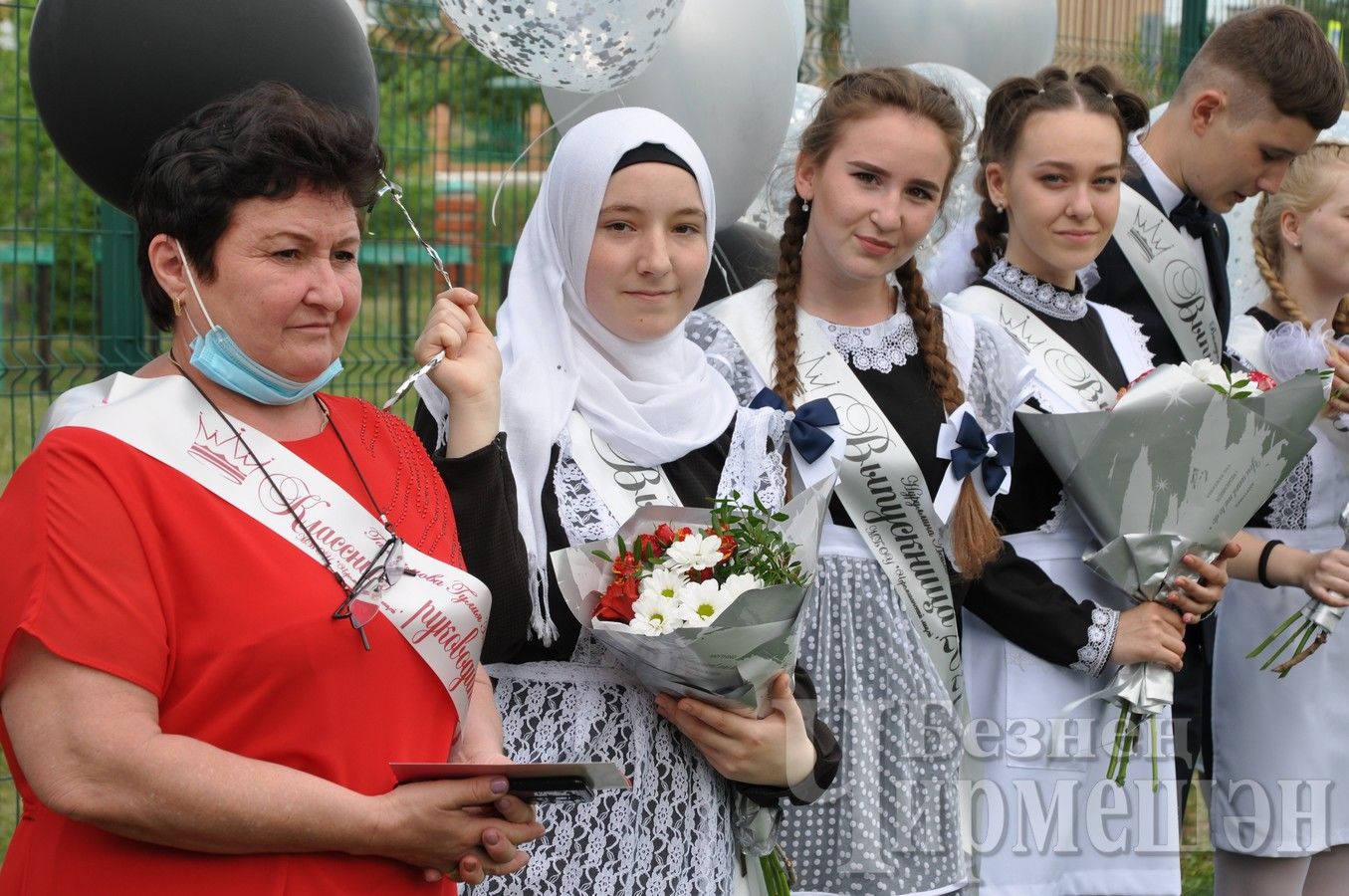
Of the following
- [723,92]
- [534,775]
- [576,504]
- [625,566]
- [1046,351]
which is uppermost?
[723,92]

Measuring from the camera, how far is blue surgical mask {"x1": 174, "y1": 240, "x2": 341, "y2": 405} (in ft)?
5.89

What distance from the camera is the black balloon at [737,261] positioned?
147 inches

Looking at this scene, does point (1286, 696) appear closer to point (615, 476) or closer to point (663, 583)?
point (615, 476)

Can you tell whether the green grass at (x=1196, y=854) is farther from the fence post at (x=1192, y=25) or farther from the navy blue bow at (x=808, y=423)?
the fence post at (x=1192, y=25)

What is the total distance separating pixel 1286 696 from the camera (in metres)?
3.75

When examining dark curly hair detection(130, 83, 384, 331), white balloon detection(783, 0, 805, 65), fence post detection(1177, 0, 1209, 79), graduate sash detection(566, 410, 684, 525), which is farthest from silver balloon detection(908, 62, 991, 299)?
fence post detection(1177, 0, 1209, 79)

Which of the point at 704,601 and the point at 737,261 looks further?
the point at 737,261

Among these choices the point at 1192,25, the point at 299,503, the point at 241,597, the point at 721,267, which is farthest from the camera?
the point at 1192,25

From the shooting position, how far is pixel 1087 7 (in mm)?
8117

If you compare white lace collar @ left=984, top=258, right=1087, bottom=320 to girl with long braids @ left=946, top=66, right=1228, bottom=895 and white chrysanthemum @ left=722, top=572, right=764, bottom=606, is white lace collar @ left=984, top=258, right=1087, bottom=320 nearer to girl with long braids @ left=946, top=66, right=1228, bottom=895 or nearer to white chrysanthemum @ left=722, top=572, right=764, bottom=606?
girl with long braids @ left=946, top=66, right=1228, bottom=895

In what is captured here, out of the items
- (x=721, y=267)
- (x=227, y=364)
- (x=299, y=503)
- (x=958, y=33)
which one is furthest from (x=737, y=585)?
(x=958, y=33)

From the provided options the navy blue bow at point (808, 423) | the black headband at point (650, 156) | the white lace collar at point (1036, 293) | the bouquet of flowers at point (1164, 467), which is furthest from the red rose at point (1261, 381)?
the black headband at point (650, 156)

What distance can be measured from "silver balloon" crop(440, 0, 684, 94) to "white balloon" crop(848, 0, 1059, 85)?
1.95 metres

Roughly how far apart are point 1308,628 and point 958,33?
236 cm
